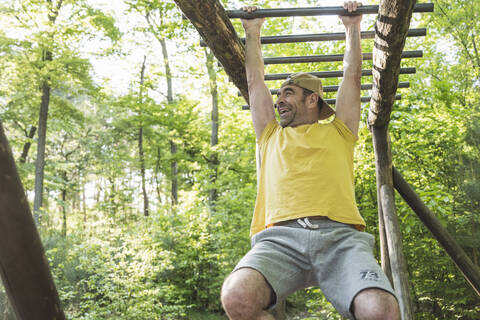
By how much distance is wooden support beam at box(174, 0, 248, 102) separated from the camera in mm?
2014

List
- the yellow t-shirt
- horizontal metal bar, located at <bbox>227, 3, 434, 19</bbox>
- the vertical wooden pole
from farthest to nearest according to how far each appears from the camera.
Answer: the vertical wooden pole → horizontal metal bar, located at <bbox>227, 3, 434, 19</bbox> → the yellow t-shirt

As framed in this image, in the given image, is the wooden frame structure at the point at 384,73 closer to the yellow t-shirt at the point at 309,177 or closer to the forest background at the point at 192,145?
the yellow t-shirt at the point at 309,177

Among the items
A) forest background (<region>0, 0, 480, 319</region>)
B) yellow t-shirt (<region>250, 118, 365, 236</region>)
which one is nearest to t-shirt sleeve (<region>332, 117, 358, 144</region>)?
yellow t-shirt (<region>250, 118, 365, 236</region>)

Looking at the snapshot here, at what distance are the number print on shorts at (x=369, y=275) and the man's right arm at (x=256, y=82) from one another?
3.44ft

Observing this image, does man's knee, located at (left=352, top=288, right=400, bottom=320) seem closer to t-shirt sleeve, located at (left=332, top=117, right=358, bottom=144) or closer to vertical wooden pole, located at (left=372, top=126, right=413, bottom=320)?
t-shirt sleeve, located at (left=332, top=117, right=358, bottom=144)

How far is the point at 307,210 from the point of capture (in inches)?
74.1

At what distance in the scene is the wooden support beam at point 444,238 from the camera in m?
3.55

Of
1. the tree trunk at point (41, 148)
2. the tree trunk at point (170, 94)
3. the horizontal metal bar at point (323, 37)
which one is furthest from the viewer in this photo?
the tree trunk at point (170, 94)

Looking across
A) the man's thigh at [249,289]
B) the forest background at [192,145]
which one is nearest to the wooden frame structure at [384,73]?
the man's thigh at [249,289]

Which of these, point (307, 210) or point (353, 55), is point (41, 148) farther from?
point (307, 210)

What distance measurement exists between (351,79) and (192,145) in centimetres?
1118

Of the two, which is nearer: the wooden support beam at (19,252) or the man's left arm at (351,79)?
the wooden support beam at (19,252)

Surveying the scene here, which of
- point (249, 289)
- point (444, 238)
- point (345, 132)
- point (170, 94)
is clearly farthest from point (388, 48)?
point (170, 94)

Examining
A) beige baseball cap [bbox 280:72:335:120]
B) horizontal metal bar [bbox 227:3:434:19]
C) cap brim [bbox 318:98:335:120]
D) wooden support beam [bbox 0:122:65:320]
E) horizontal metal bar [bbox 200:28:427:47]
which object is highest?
horizontal metal bar [bbox 227:3:434:19]
